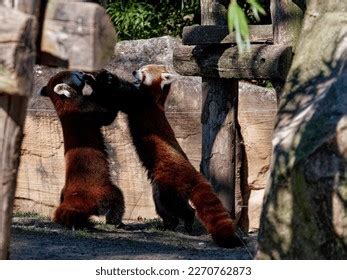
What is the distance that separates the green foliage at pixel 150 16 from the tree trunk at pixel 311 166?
22.0 feet

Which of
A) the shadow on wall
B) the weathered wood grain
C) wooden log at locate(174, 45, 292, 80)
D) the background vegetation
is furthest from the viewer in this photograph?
the background vegetation

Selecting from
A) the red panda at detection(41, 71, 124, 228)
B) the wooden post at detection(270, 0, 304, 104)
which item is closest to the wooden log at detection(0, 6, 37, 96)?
the wooden post at detection(270, 0, 304, 104)

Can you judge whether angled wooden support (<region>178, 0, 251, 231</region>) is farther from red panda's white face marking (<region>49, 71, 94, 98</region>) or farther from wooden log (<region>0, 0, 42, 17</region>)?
wooden log (<region>0, 0, 42, 17</region>)

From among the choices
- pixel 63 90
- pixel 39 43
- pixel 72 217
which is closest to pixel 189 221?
pixel 72 217

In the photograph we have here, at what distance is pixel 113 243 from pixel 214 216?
0.89 metres

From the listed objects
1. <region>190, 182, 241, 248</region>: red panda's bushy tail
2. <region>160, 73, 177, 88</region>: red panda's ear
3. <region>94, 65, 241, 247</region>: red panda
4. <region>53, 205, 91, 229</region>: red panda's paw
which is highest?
<region>160, 73, 177, 88</region>: red panda's ear

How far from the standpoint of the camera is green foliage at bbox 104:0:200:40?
1148 centimetres

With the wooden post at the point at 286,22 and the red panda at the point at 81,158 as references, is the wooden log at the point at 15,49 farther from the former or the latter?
the red panda at the point at 81,158

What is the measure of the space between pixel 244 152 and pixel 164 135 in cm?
127

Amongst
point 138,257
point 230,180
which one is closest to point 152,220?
point 230,180

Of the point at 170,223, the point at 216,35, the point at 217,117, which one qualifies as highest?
the point at 216,35

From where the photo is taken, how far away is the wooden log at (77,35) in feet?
12.5

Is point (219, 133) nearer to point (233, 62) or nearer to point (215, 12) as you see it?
point (233, 62)

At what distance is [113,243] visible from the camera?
765 cm
